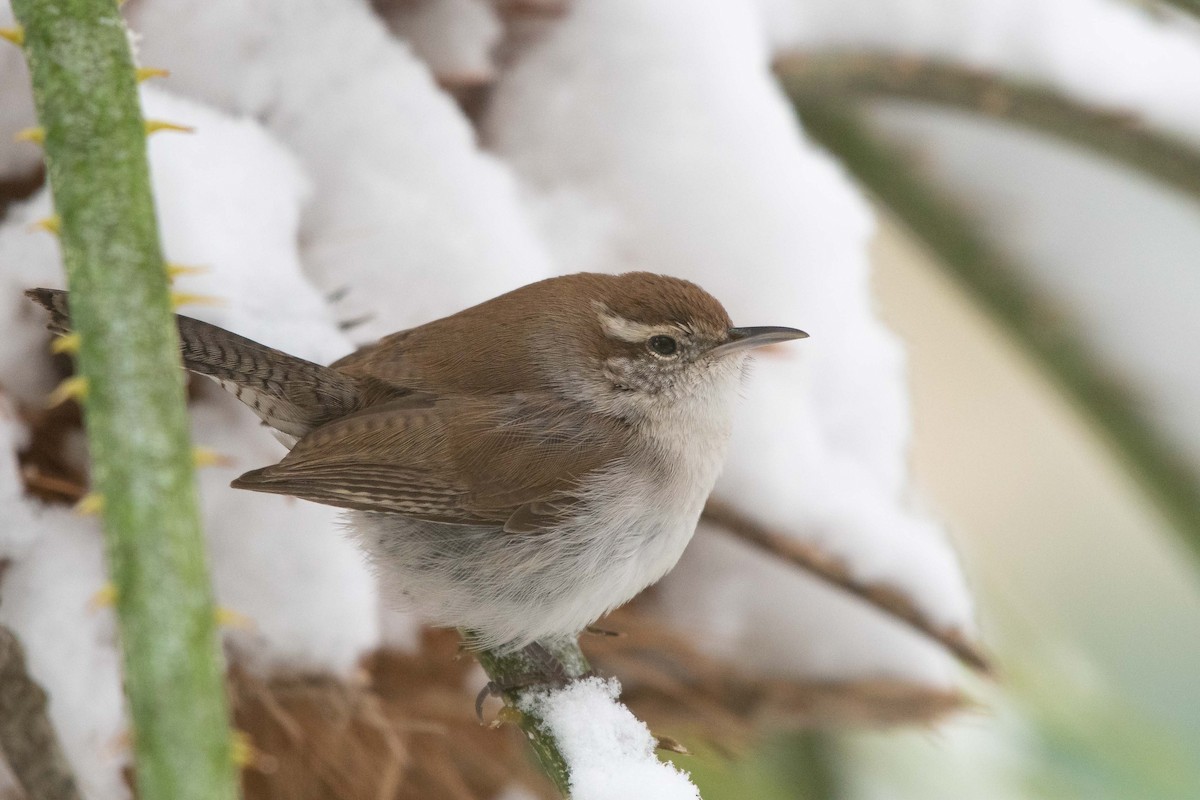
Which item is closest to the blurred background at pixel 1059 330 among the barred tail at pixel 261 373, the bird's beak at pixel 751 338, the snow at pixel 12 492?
the bird's beak at pixel 751 338

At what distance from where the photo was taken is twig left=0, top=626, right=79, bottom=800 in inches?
44.3

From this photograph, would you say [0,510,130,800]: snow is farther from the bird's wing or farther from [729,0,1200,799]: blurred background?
[729,0,1200,799]: blurred background

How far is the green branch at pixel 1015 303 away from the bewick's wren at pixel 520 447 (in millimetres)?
478

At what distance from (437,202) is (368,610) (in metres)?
0.59

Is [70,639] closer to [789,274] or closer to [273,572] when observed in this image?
[273,572]

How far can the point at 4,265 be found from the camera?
138 cm

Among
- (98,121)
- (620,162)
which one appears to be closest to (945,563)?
(620,162)

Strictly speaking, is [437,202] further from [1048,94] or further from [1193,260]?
[1193,260]

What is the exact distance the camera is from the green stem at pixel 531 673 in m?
1.24

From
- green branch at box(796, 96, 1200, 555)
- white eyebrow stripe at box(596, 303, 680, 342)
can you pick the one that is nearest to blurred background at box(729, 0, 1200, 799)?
green branch at box(796, 96, 1200, 555)

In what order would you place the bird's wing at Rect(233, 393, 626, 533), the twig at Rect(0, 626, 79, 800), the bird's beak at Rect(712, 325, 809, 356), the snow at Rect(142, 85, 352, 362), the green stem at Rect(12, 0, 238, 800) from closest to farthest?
the green stem at Rect(12, 0, 238, 800), the twig at Rect(0, 626, 79, 800), the snow at Rect(142, 85, 352, 362), the bird's wing at Rect(233, 393, 626, 533), the bird's beak at Rect(712, 325, 809, 356)

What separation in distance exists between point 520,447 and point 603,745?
2.05 ft

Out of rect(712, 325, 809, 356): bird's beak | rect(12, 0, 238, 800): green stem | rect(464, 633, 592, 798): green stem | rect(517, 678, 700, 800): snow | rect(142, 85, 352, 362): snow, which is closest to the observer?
rect(12, 0, 238, 800): green stem

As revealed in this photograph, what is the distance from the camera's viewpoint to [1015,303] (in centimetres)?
197
